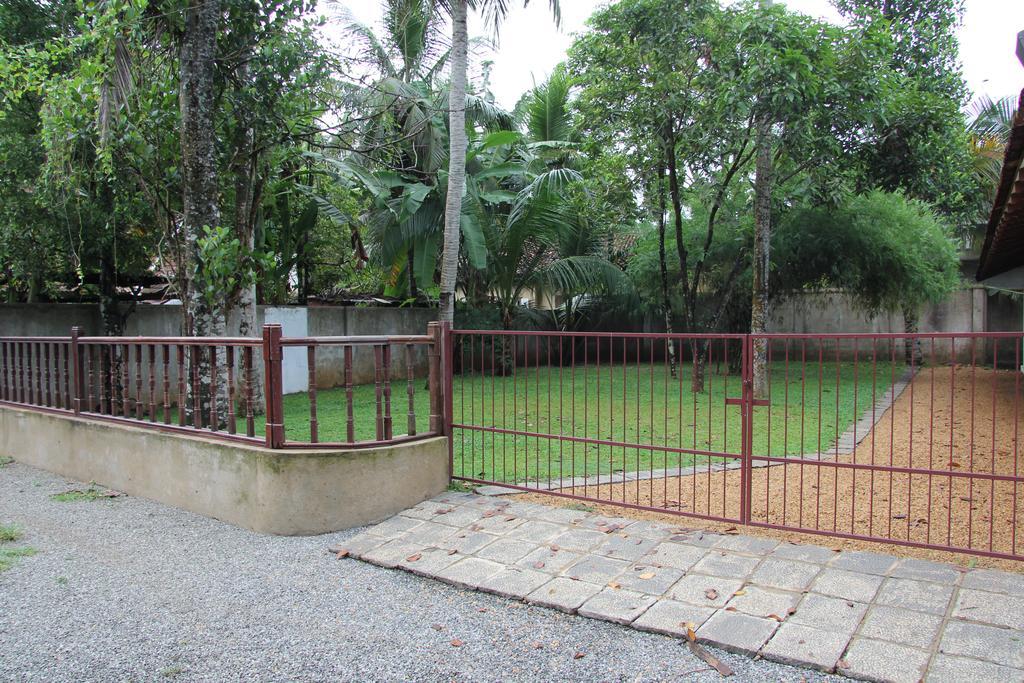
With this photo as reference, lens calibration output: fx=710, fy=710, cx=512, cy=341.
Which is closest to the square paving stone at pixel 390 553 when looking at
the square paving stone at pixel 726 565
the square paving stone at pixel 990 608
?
the square paving stone at pixel 726 565

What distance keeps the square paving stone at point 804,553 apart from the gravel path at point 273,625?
1235 mm

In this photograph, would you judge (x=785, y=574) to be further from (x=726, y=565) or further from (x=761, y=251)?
(x=761, y=251)

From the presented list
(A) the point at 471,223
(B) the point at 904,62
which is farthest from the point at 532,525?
(B) the point at 904,62

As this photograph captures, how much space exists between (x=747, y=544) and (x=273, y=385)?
3323mm

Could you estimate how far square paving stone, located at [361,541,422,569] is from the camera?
4418mm

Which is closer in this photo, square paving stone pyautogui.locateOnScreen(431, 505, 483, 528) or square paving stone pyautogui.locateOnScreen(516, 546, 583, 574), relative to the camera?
square paving stone pyautogui.locateOnScreen(516, 546, 583, 574)

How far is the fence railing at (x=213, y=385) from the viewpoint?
5062mm

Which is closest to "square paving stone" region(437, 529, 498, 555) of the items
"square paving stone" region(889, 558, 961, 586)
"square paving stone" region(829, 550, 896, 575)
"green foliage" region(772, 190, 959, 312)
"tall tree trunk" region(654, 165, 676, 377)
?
"square paving stone" region(829, 550, 896, 575)

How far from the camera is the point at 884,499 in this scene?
5633mm

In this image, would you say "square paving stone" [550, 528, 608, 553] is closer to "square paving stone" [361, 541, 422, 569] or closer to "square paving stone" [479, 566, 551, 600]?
"square paving stone" [479, 566, 551, 600]

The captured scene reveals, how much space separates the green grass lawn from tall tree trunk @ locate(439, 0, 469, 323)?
1.58 m

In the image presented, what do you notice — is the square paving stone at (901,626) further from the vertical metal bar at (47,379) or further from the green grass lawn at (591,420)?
the vertical metal bar at (47,379)

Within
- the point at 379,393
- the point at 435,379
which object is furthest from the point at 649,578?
the point at 435,379

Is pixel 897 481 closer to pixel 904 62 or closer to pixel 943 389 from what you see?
pixel 943 389
